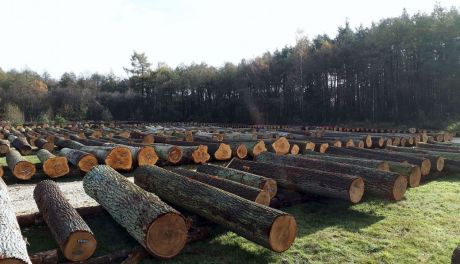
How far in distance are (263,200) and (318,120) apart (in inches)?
1299

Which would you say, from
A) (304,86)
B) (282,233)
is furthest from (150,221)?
(304,86)

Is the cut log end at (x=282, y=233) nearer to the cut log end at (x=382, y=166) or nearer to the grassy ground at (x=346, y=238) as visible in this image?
the grassy ground at (x=346, y=238)

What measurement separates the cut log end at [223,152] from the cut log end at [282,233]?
739 cm

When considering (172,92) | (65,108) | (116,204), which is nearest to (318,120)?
(172,92)

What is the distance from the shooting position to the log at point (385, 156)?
9617 mm

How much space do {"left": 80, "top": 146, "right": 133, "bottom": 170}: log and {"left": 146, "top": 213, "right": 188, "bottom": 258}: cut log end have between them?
609 cm

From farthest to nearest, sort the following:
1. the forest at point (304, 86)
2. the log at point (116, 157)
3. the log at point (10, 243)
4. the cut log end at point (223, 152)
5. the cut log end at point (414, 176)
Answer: the forest at point (304, 86)
the cut log end at point (223, 152)
the log at point (116, 157)
the cut log end at point (414, 176)
the log at point (10, 243)

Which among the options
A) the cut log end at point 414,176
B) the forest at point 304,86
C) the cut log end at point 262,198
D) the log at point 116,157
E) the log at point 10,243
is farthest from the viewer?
the forest at point 304,86

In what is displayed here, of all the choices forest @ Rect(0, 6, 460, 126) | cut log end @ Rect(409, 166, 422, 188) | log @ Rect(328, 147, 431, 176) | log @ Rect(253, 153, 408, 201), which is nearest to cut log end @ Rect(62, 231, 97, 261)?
log @ Rect(253, 153, 408, 201)

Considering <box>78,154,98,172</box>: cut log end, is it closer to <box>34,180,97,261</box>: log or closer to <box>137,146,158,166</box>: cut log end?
<box>137,146,158,166</box>: cut log end

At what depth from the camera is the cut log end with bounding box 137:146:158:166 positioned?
10.9m

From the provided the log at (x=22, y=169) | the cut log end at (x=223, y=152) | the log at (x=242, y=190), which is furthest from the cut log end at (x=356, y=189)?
the log at (x=22, y=169)

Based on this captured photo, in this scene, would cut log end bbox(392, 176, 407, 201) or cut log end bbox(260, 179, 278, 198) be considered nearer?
cut log end bbox(260, 179, 278, 198)

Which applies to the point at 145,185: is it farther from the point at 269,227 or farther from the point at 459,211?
the point at 459,211
